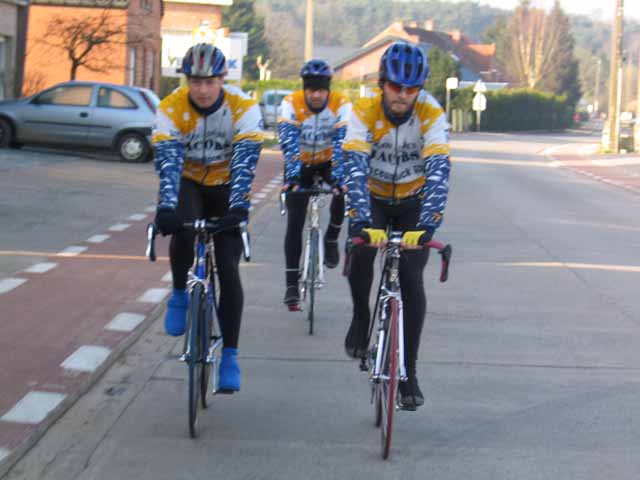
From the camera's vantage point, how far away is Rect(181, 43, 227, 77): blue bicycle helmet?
19.1 feet

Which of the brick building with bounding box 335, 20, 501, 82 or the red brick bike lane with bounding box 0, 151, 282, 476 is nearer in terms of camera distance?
the red brick bike lane with bounding box 0, 151, 282, 476

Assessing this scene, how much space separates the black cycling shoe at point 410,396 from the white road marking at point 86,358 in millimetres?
2091

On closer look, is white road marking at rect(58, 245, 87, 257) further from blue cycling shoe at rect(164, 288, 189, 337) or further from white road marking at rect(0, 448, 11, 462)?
white road marking at rect(0, 448, 11, 462)

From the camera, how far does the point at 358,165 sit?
5738 mm

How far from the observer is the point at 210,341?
595 cm

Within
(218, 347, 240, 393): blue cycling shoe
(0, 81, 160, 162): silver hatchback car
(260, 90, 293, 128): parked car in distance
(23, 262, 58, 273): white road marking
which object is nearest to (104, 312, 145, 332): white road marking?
(23, 262, 58, 273): white road marking

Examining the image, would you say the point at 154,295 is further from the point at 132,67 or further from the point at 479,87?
the point at 479,87

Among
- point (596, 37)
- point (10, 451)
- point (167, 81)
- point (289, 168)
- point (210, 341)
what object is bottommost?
point (10, 451)

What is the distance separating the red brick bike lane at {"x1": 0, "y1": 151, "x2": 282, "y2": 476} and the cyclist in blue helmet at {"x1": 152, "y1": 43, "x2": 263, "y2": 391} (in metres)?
0.84

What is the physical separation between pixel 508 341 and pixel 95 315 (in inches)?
115

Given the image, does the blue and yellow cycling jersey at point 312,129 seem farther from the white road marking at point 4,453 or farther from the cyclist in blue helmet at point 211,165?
the white road marking at point 4,453

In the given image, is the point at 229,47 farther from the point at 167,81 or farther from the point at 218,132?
the point at 218,132

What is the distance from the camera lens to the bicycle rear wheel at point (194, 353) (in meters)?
5.54

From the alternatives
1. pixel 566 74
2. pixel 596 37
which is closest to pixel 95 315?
pixel 566 74
